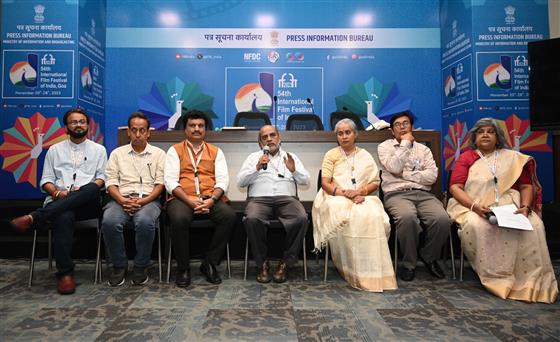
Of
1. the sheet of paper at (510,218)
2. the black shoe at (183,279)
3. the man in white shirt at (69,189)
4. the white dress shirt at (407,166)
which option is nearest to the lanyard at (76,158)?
the man in white shirt at (69,189)

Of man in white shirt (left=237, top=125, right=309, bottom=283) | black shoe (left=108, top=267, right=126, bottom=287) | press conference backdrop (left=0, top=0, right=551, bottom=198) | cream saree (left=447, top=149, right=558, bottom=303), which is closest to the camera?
cream saree (left=447, top=149, right=558, bottom=303)

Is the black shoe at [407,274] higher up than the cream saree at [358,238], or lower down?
lower down

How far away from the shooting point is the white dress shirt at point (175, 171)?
8.83 feet

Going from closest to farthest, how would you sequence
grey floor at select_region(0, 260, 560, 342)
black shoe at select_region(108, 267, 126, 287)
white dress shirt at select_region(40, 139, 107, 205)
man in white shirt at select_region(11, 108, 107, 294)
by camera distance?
grey floor at select_region(0, 260, 560, 342), man in white shirt at select_region(11, 108, 107, 294), black shoe at select_region(108, 267, 126, 287), white dress shirt at select_region(40, 139, 107, 205)

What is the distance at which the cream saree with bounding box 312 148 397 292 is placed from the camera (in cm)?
242

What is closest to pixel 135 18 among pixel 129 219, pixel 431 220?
pixel 129 219

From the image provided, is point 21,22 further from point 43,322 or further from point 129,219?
point 43,322

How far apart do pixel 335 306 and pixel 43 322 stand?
60.1 inches

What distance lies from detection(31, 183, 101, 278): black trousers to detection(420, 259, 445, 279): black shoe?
8.22 feet

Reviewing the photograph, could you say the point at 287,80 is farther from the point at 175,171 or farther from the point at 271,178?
the point at 175,171

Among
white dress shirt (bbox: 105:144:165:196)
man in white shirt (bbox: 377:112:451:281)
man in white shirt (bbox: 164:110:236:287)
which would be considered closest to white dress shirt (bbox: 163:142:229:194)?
man in white shirt (bbox: 164:110:236:287)

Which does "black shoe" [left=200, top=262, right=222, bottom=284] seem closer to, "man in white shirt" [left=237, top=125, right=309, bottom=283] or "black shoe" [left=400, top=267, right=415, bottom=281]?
"man in white shirt" [left=237, top=125, right=309, bottom=283]

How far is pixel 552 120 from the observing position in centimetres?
326

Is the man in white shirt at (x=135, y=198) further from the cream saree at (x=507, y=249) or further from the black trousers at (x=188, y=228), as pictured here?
the cream saree at (x=507, y=249)
